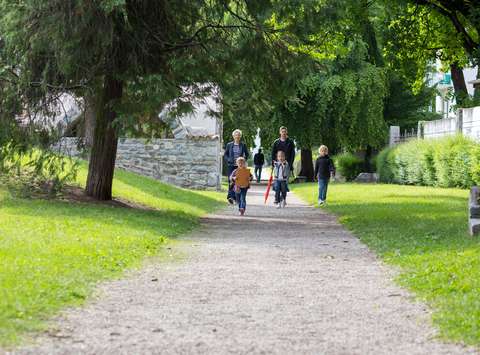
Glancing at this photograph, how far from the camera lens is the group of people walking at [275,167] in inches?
826

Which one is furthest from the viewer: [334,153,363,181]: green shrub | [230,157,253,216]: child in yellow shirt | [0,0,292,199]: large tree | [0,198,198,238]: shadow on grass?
[334,153,363,181]: green shrub

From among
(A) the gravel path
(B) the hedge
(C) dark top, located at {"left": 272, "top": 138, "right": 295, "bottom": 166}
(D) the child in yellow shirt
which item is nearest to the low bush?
(D) the child in yellow shirt

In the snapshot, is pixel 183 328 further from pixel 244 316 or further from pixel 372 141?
pixel 372 141

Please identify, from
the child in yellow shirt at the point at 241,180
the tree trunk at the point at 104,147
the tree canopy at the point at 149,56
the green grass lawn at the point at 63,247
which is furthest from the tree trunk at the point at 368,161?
the tree trunk at the point at 104,147

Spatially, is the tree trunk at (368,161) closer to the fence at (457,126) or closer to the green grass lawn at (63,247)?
the fence at (457,126)

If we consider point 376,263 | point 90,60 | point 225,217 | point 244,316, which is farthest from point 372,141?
point 244,316

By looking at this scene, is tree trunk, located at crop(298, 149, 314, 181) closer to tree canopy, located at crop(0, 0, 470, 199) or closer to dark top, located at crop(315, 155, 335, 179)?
dark top, located at crop(315, 155, 335, 179)

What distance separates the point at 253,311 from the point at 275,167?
15.4m

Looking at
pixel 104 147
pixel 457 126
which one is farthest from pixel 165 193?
pixel 457 126

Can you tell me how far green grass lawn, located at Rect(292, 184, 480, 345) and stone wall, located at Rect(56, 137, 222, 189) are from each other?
37.9 feet

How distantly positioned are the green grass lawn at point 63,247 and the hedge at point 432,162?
11.6 metres

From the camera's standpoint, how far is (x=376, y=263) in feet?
37.4

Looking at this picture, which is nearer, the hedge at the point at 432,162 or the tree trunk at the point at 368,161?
the hedge at the point at 432,162

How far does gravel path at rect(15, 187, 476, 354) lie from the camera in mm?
6516
